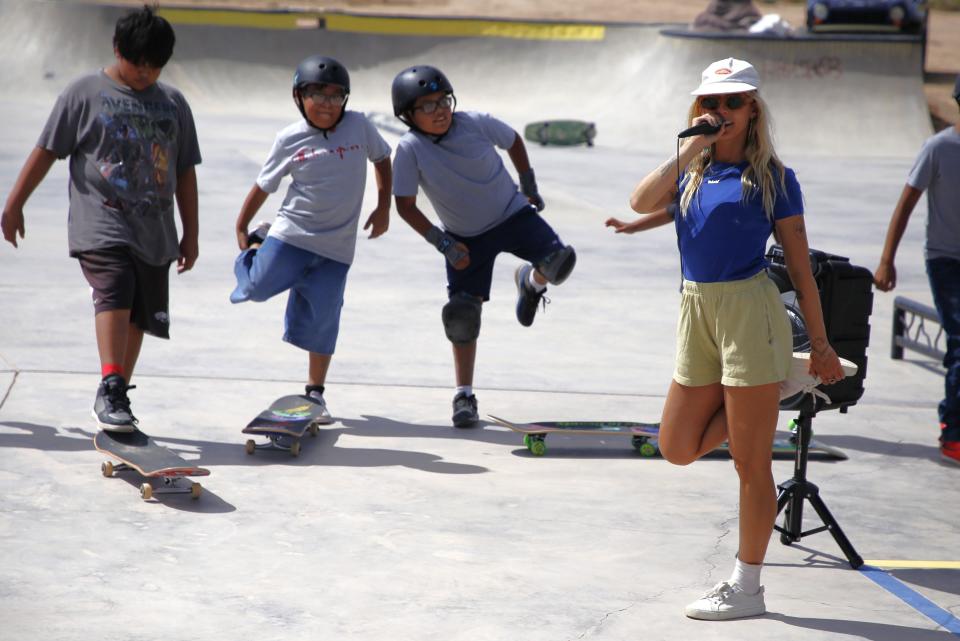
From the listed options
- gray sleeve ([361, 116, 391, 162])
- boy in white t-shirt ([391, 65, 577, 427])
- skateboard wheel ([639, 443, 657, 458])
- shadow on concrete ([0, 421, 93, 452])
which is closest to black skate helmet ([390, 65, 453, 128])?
boy in white t-shirt ([391, 65, 577, 427])

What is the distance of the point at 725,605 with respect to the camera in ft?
13.1

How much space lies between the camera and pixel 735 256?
12.9ft

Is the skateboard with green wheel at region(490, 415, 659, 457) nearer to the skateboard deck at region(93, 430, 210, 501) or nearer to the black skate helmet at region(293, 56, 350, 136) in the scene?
the skateboard deck at region(93, 430, 210, 501)

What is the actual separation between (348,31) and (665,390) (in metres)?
21.1

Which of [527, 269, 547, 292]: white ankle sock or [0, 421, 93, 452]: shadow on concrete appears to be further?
[527, 269, 547, 292]: white ankle sock

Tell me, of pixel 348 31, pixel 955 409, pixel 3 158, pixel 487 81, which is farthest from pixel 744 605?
pixel 348 31

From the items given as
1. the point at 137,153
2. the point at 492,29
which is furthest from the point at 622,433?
the point at 492,29

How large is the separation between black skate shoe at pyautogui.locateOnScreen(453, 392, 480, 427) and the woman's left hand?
2607 millimetres

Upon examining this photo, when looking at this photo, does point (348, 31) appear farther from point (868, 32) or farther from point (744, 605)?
point (744, 605)

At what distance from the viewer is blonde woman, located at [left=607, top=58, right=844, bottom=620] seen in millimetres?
3885

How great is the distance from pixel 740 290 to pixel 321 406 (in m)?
2.71

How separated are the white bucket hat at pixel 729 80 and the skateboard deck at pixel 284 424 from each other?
271 cm

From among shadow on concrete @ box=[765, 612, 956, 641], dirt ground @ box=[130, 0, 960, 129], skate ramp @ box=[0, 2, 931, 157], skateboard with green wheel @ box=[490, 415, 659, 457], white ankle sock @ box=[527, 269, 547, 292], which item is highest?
dirt ground @ box=[130, 0, 960, 129]

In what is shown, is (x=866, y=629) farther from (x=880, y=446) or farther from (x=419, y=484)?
(x=880, y=446)
